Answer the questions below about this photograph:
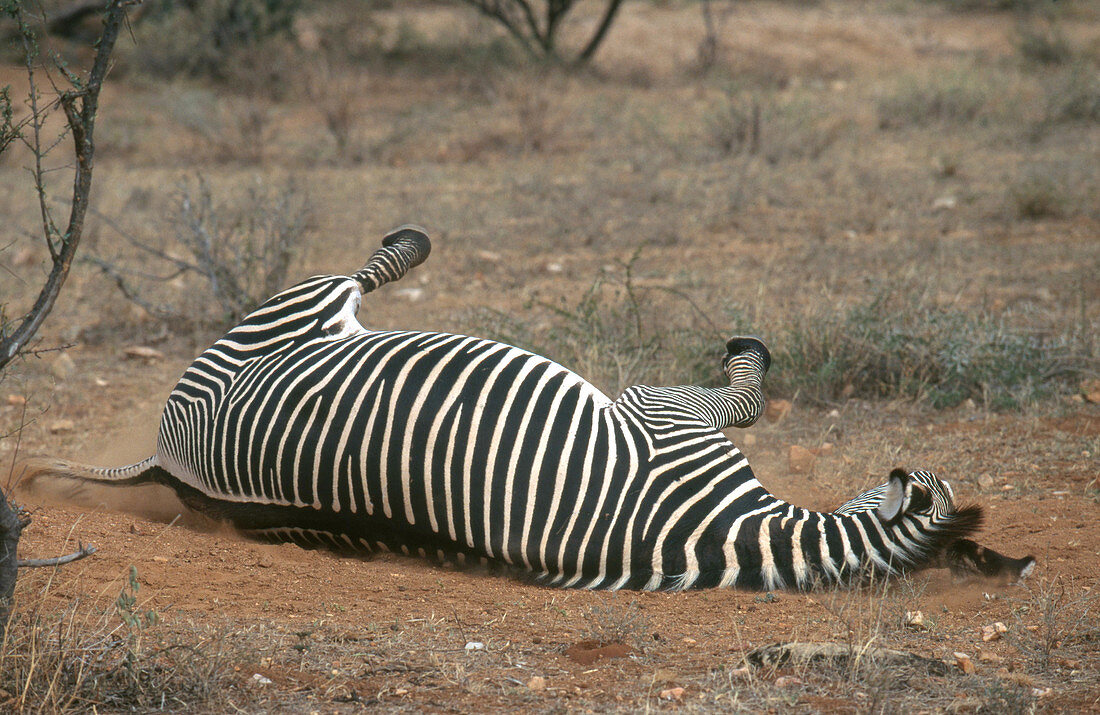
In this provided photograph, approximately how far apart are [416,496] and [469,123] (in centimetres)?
898

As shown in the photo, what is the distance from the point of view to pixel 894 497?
105 inches

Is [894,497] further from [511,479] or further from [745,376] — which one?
[745,376]

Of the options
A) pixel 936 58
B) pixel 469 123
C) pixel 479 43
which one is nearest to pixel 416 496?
pixel 469 123

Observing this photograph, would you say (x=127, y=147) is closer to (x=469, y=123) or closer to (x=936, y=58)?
(x=469, y=123)

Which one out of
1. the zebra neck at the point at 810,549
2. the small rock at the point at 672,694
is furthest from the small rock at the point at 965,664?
the small rock at the point at 672,694

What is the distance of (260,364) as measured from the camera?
3531 mm

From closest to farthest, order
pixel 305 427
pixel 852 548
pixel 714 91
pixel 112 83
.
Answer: pixel 852 548 → pixel 305 427 → pixel 714 91 → pixel 112 83

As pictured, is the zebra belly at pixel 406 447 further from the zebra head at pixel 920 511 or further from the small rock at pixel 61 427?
the small rock at pixel 61 427

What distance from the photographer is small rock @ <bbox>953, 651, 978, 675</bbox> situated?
2.44m

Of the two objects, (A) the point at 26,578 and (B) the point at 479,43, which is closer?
(A) the point at 26,578

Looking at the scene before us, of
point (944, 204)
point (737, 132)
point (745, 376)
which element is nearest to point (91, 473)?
point (745, 376)

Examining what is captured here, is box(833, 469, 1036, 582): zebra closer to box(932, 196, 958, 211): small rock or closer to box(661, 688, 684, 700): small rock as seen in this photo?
box(661, 688, 684, 700): small rock

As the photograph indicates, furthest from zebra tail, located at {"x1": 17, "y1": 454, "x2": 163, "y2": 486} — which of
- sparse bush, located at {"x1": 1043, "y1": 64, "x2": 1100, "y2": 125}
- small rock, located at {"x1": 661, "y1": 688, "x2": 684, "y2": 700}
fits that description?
sparse bush, located at {"x1": 1043, "y1": 64, "x2": 1100, "y2": 125}

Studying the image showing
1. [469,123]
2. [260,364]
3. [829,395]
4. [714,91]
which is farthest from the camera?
[714,91]
